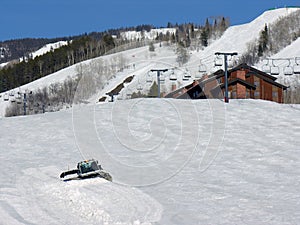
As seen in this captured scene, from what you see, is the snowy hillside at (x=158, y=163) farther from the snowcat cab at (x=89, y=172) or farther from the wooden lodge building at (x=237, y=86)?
the wooden lodge building at (x=237, y=86)

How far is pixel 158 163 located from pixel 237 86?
107ft

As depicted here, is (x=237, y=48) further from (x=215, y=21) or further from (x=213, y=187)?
(x=213, y=187)

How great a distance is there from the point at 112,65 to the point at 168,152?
9197cm

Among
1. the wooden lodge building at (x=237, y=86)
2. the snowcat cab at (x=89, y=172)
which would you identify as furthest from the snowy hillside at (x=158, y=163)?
the wooden lodge building at (x=237, y=86)

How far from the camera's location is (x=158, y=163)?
16.8 metres

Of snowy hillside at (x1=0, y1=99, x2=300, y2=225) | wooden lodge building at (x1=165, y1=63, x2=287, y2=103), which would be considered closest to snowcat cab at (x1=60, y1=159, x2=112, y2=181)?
snowy hillside at (x1=0, y1=99, x2=300, y2=225)

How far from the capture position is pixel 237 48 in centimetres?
13125

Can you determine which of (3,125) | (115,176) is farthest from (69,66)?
(115,176)

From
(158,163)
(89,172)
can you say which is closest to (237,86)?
(158,163)

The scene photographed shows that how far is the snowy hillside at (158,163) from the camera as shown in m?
10.1

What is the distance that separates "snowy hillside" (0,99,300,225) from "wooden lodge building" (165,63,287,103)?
17.8 meters

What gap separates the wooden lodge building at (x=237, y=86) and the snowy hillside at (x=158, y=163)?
58.3ft

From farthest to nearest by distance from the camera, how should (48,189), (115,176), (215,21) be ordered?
(215,21) < (115,176) < (48,189)

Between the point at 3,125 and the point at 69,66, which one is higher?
the point at 69,66
